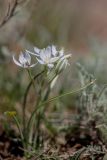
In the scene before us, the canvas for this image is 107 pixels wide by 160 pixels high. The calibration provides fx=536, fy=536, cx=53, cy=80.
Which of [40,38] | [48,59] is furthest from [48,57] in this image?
[40,38]

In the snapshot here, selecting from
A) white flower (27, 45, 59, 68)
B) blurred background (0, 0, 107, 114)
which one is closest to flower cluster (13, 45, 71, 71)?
white flower (27, 45, 59, 68)

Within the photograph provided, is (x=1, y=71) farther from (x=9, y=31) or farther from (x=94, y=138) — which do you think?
(x=94, y=138)

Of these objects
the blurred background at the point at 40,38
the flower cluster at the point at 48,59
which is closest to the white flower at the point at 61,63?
the flower cluster at the point at 48,59

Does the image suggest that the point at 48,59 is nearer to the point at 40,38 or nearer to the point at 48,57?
the point at 48,57

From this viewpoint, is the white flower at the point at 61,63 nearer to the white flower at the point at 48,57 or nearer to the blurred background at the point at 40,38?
the white flower at the point at 48,57

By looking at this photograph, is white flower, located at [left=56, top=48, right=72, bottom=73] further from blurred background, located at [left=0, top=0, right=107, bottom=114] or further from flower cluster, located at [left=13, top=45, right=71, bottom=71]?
blurred background, located at [left=0, top=0, right=107, bottom=114]

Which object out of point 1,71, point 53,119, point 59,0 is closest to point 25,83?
point 1,71

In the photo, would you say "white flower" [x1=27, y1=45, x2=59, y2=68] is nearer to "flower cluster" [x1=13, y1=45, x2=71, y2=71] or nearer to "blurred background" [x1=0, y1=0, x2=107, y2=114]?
"flower cluster" [x1=13, y1=45, x2=71, y2=71]

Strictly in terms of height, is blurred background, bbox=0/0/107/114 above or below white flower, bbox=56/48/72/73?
above

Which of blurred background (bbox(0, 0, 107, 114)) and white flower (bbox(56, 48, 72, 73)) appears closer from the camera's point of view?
white flower (bbox(56, 48, 72, 73))
